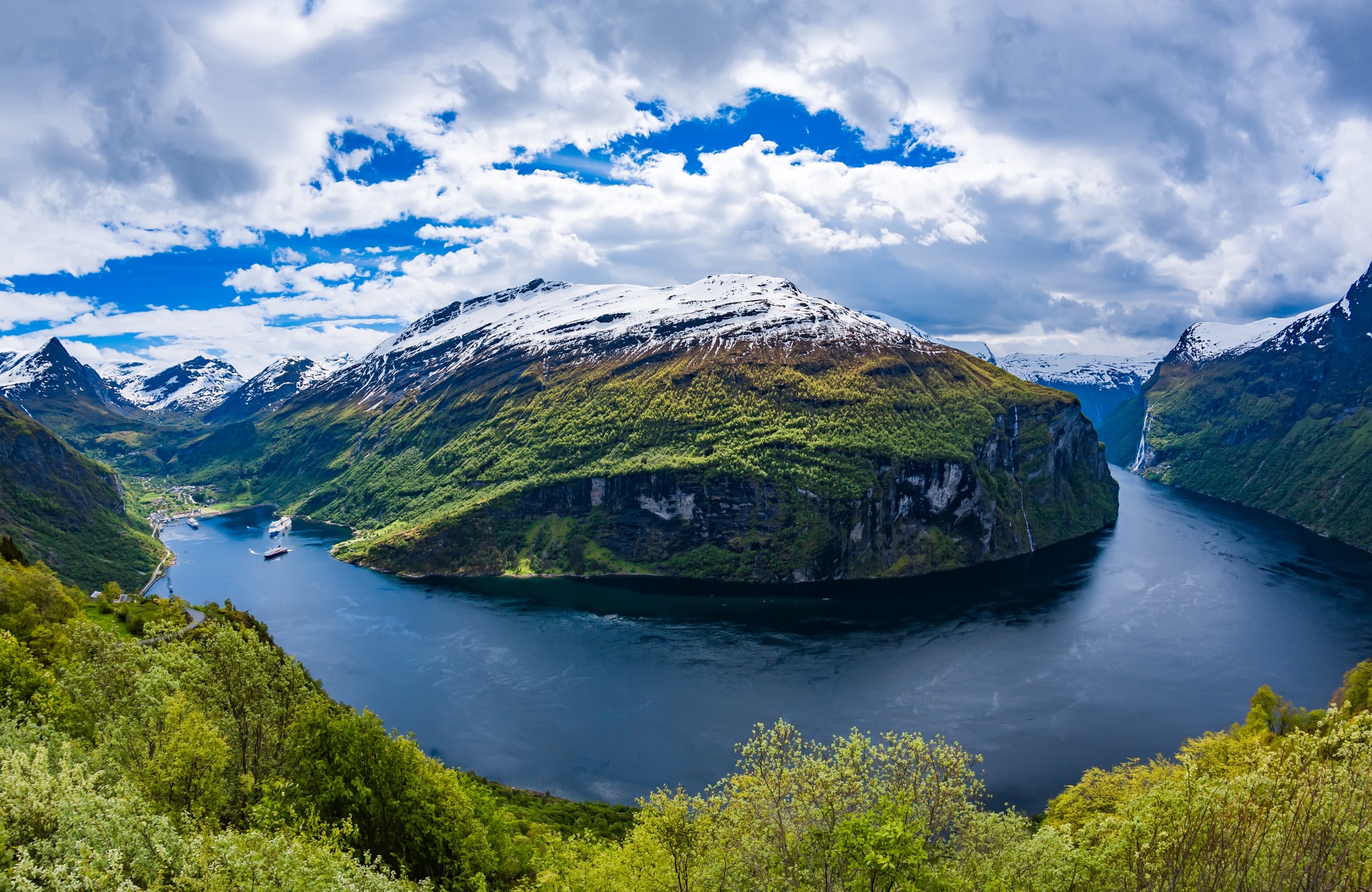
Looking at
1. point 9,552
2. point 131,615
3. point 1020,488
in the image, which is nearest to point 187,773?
point 131,615

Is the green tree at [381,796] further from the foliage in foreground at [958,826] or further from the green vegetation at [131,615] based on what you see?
the green vegetation at [131,615]

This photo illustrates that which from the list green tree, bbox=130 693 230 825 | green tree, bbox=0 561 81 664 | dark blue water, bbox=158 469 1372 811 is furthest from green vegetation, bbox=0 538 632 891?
dark blue water, bbox=158 469 1372 811

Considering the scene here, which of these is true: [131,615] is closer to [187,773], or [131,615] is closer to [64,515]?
[187,773]

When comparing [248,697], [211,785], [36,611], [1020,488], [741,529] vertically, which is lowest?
[211,785]

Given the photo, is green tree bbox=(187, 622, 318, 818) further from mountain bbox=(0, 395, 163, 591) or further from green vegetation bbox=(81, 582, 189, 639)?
mountain bbox=(0, 395, 163, 591)

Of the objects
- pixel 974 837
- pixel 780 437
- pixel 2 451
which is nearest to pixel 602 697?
pixel 974 837

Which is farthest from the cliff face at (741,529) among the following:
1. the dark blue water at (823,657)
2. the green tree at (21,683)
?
the green tree at (21,683)
